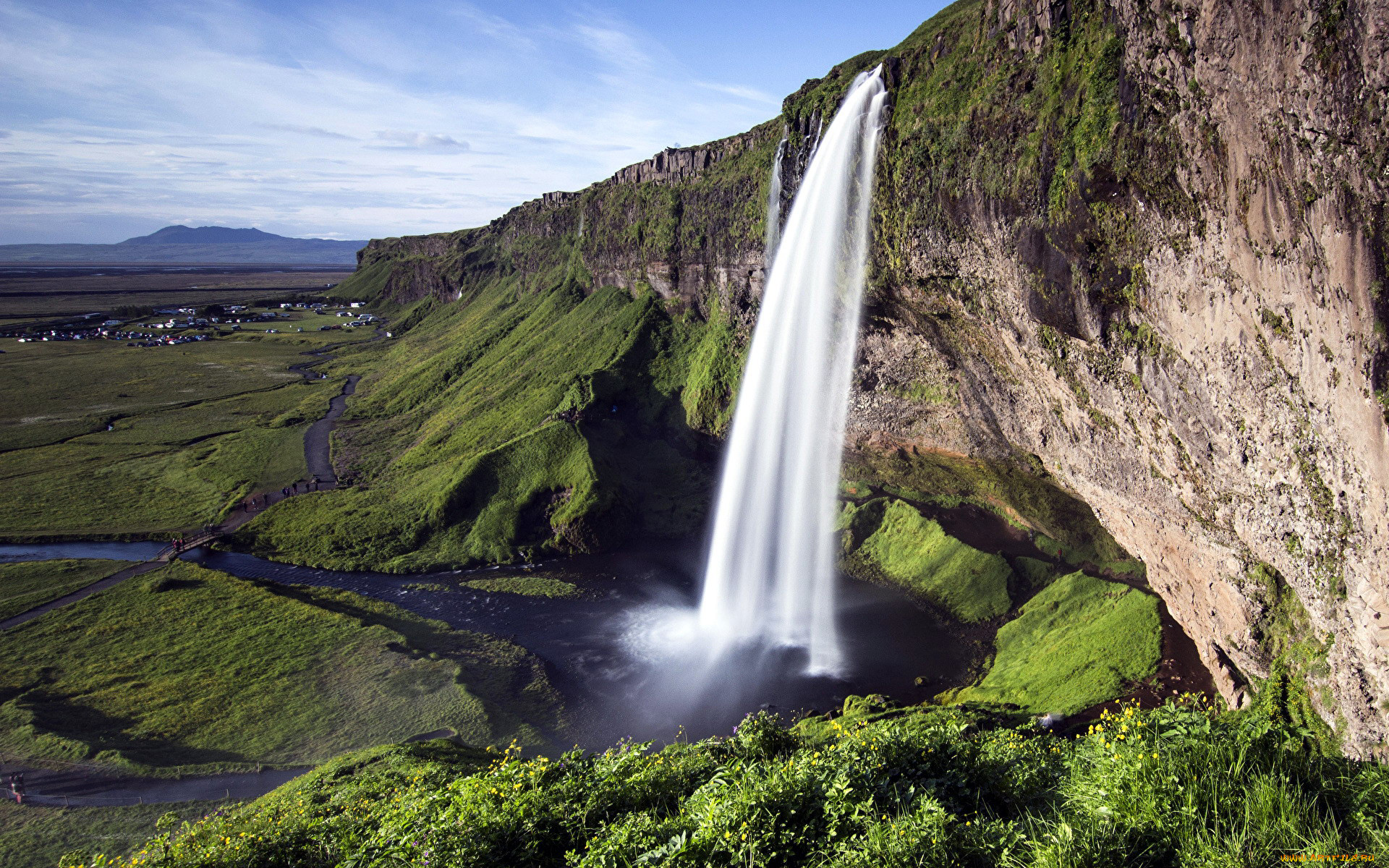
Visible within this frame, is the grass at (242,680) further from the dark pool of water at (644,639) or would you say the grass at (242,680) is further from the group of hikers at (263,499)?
the group of hikers at (263,499)

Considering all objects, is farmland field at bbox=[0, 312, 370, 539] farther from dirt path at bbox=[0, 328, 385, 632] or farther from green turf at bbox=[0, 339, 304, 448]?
dirt path at bbox=[0, 328, 385, 632]

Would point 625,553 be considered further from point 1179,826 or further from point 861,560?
point 1179,826

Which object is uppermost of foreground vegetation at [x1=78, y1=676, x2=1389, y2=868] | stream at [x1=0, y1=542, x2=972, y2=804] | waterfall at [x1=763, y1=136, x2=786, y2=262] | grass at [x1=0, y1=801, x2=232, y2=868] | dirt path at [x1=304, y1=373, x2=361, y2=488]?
waterfall at [x1=763, y1=136, x2=786, y2=262]

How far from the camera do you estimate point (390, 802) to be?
12.7 meters

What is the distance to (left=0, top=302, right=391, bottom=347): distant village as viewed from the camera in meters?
123

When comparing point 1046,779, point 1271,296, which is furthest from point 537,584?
point 1271,296

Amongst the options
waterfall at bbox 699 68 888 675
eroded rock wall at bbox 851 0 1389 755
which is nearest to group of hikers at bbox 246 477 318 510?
waterfall at bbox 699 68 888 675

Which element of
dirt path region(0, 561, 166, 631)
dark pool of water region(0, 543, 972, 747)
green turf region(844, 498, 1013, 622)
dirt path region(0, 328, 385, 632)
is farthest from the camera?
dirt path region(0, 328, 385, 632)

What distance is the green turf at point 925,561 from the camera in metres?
30.9

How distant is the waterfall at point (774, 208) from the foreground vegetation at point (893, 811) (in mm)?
33679

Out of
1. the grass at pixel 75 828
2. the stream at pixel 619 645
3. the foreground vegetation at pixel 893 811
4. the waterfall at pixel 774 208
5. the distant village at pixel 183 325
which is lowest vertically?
the grass at pixel 75 828

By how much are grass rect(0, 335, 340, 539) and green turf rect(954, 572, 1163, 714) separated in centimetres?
4522

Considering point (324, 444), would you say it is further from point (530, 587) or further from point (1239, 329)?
point (1239, 329)

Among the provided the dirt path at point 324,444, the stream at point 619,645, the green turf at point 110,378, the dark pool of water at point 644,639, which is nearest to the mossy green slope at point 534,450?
the dirt path at point 324,444
